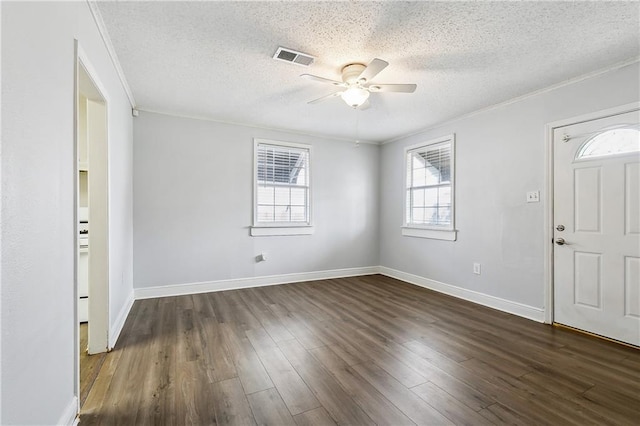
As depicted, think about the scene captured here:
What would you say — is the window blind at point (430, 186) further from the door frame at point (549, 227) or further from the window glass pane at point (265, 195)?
the window glass pane at point (265, 195)

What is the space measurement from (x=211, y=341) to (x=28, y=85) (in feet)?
7.39

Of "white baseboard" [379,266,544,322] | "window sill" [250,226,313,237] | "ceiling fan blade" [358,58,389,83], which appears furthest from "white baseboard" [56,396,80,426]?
"white baseboard" [379,266,544,322]

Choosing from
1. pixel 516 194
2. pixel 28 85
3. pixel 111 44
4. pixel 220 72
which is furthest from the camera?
pixel 516 194

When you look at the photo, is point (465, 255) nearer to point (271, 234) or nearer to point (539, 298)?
point (539, 298)

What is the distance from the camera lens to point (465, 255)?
407 centimetres

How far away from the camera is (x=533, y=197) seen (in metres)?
3.31

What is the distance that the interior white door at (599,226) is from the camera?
8.57 feet

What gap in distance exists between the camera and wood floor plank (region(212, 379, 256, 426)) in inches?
65.2

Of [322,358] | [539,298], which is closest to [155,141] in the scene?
[322,358]

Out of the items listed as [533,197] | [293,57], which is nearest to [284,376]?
[293,57]

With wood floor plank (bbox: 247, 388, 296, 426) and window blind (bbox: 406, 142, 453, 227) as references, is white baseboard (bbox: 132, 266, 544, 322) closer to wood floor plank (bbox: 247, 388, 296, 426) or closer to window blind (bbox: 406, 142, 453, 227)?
window blind (bbox: 406, 142, 453, 227)

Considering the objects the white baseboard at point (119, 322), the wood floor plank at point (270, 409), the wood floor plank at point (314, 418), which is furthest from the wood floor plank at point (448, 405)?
the white baseboard at point (119, 322)

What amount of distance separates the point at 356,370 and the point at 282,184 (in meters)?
3.28

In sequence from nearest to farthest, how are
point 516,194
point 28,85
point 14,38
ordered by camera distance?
point 14,38
point 28,85
point 516,194
